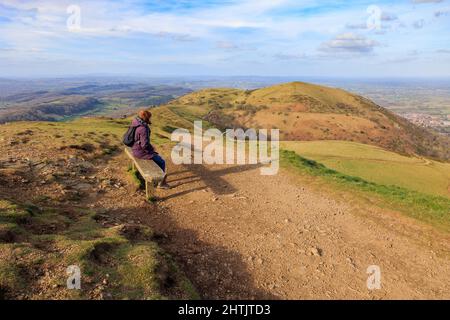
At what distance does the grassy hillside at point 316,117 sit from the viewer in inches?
4082

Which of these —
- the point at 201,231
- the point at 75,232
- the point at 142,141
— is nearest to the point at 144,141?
the point at 142,141

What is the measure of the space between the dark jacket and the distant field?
79.5ft

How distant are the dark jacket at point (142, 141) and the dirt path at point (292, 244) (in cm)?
187

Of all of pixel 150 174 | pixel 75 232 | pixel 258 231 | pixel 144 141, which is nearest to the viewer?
pixel 75 232

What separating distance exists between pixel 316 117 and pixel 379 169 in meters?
75.8

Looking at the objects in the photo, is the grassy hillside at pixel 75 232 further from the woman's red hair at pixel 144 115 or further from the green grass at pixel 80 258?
the woman's red hair at pixel 144 115

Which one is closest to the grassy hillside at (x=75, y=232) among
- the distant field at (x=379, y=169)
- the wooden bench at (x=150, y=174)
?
the wooden bench at (x=150, y=174)

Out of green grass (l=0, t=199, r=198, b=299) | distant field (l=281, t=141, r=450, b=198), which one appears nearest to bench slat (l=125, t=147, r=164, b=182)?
green grass (l=0, t=199, r=198, b=299)

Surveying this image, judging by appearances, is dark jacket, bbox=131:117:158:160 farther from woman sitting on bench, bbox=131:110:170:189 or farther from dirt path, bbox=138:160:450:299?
dirt path, bbox=138:160:450:299

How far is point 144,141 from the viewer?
16109mm

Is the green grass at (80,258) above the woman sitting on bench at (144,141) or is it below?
below

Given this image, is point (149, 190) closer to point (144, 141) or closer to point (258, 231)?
point (144, 141)
